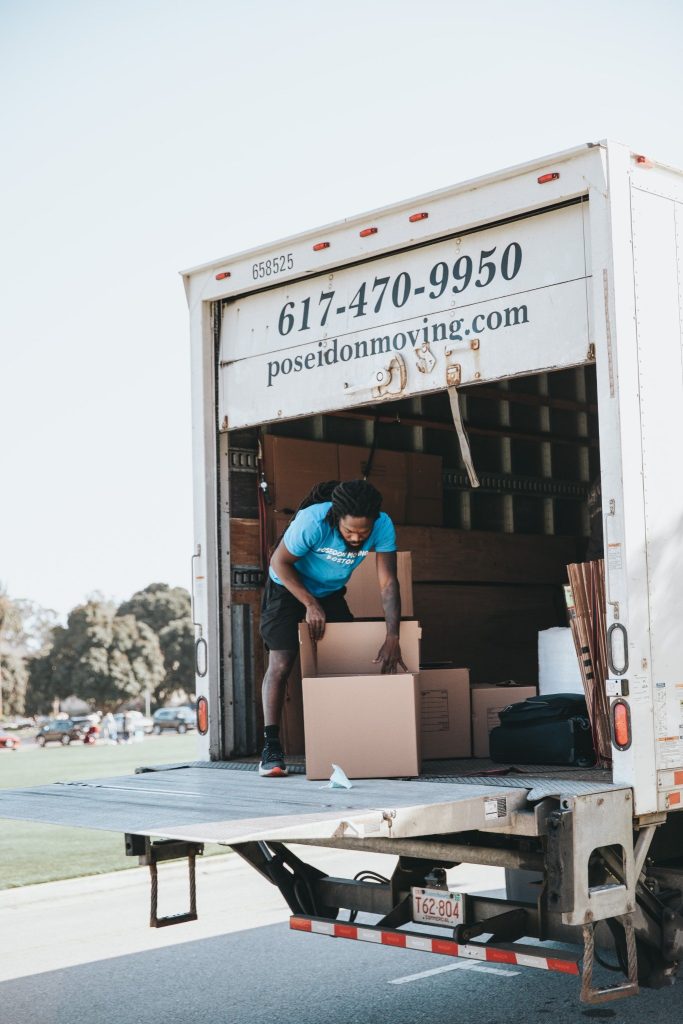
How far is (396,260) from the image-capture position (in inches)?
222

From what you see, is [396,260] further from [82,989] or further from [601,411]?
[82,989]

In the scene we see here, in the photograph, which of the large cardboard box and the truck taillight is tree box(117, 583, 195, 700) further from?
the truck taillight

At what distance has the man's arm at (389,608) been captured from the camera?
5617mm

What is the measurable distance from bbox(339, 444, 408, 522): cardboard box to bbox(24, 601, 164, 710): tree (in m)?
53.2

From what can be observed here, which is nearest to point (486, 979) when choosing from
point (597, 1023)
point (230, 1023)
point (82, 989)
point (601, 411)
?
point (597, 1023)

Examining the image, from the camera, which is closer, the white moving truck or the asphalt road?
the white moving truck

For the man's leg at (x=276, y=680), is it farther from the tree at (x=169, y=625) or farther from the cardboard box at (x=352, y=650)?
the tree at (x=169, y=625)

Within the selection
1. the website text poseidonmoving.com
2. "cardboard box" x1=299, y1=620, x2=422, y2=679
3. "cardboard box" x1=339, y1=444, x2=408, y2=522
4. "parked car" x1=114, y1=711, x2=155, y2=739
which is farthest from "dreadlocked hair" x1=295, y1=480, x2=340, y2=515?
"parked car" x1=114, y1=711, x2=155, y2=739

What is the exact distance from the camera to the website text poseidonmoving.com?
17.2 ft

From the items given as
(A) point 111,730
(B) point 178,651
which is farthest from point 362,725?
(B) point 178,651

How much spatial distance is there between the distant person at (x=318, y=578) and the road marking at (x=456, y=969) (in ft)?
5.34

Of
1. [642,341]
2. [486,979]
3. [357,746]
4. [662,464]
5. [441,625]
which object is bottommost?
[486,979]

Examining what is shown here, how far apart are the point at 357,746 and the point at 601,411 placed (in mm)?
1688

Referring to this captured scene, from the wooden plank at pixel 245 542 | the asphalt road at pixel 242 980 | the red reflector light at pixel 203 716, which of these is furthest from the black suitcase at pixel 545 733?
the wooden plank at pixel 245 542
